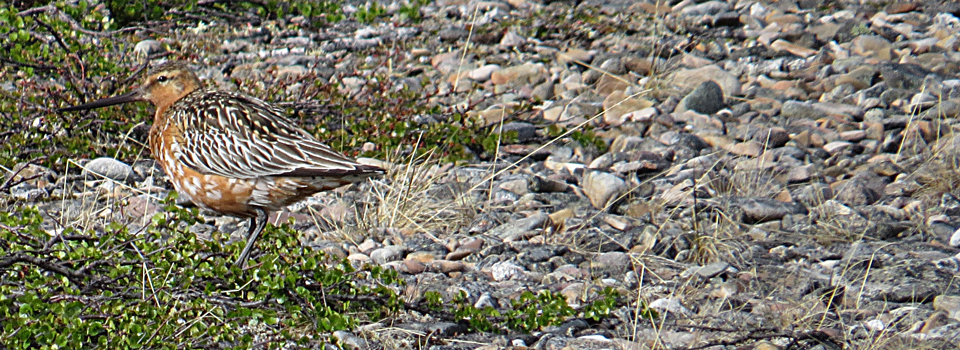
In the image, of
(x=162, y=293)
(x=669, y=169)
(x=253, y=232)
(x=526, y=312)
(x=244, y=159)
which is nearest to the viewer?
(x=162, y=293)

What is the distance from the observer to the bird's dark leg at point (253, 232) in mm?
4587

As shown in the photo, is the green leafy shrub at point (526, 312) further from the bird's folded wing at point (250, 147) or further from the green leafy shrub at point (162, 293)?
the bird's folded wing at point (250, 147)

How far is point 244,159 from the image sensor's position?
4.97 meters

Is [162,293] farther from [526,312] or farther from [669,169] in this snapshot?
[669,169]

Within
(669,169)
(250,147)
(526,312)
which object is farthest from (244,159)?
(669,169)

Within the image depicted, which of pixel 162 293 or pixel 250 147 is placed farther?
pixel 250 147

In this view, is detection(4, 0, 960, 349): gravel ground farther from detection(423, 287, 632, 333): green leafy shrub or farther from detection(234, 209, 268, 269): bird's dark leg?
detection(234, 209, 268, 269): bird's dark leg

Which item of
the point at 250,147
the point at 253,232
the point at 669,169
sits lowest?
the point at 669,169

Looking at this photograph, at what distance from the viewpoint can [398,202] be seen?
5789mm

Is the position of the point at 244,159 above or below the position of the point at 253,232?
above

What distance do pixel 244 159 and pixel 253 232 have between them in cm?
40

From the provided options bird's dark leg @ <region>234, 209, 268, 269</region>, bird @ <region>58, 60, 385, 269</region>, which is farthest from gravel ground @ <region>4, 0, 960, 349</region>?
bird @ <region>58, 60, 385, 269</region>

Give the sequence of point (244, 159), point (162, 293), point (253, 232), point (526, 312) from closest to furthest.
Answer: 1. point (162, 293)
2. point (526, 312)
3. point (244, 159)
4. point (253, 232)

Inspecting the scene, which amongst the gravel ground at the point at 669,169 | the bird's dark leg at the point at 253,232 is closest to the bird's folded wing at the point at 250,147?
the bird's dark leg at the point at 253,232
